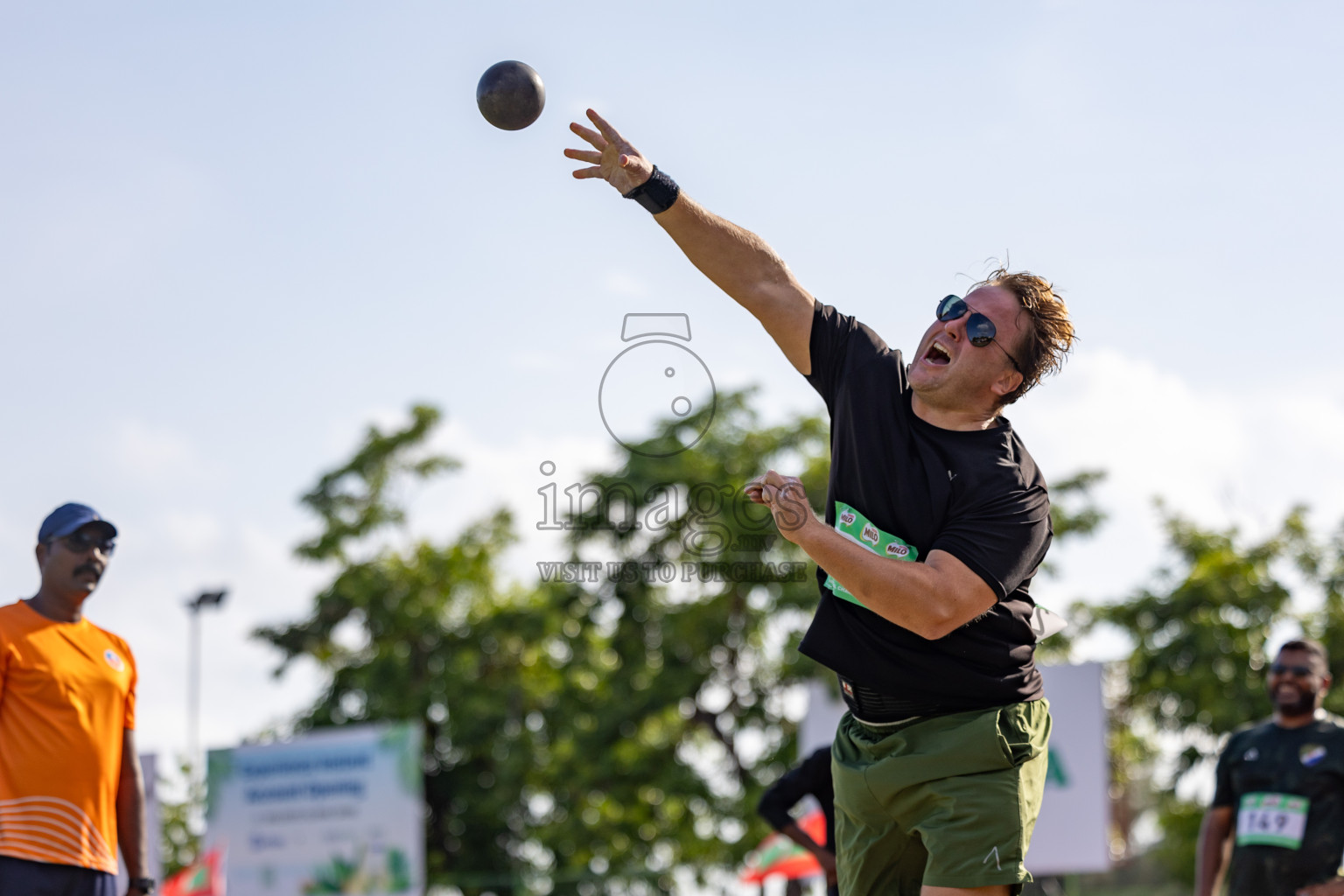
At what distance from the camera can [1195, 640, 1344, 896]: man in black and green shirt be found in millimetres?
6195

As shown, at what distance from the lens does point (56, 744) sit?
15.8 feet

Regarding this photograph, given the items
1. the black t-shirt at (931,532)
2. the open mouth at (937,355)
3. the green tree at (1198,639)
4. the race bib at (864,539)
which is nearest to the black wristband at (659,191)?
the black t-shirt at (931,532)

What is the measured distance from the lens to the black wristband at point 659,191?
3783 millimetres

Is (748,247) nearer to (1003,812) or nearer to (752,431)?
(1003,812)

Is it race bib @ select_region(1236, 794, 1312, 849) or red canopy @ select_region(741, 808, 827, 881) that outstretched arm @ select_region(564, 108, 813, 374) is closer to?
race bib @ select_region(1236, 794, 1312, 849)

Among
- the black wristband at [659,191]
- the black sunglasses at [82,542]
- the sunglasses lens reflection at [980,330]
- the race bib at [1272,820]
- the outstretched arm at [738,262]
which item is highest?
the black wristband at [659,191]

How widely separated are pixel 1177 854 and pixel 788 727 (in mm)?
6194

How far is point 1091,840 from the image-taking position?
13461 mm

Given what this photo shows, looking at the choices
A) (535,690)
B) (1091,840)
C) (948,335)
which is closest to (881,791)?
(948,335)

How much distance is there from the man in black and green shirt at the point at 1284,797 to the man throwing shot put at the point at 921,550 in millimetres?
3331

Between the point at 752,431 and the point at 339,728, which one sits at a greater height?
the point at 752,431

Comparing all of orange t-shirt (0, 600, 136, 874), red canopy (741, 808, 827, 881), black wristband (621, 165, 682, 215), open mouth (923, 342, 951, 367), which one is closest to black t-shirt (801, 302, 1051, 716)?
open mouth (923, 342, 951, 367)

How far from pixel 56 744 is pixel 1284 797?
17.1 feet

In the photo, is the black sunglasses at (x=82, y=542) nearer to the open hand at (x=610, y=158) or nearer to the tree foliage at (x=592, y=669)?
the open hand at (x=610, y=158)
